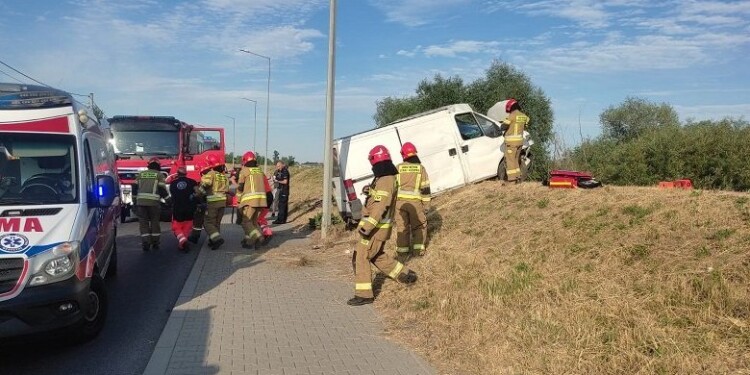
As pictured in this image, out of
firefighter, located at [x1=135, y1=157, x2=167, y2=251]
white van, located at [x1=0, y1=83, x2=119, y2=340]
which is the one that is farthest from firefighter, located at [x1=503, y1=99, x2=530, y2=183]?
white van, located at [x1=0, y1=83, x2=119, y2=340]

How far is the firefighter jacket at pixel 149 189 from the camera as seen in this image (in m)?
11.4

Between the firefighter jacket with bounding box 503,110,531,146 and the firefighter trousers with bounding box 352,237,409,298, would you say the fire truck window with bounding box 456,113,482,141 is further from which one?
the firefighter trousers with bounding box 352,237,409,298

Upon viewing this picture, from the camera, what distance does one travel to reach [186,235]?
11.6 metres

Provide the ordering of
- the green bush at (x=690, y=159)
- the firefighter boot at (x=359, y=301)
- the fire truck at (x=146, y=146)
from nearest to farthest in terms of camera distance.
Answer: the firefighter boot at (x=359, y=301)
the green bush at (x=690, y=159)
the fire truck at (x=146, y=146)

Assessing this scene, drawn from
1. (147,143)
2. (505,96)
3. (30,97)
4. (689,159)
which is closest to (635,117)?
(505,96)

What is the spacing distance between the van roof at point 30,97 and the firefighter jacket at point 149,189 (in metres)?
4.96

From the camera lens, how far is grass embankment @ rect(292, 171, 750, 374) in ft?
14.1

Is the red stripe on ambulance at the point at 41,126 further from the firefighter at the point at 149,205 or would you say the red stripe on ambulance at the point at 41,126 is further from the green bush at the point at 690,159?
the green bush at the point at 690,159

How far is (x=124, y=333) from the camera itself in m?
6.15

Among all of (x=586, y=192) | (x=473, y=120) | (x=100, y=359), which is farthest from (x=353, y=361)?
(x=473, y=120)

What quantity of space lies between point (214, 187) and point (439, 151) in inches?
184

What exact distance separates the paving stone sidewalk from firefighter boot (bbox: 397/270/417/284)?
76 cm

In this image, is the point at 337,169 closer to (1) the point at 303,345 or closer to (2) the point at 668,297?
(1) the point at 303,345

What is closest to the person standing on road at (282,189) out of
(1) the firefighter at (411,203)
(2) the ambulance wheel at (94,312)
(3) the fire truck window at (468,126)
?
(3) the fire truck window at (468,126)
